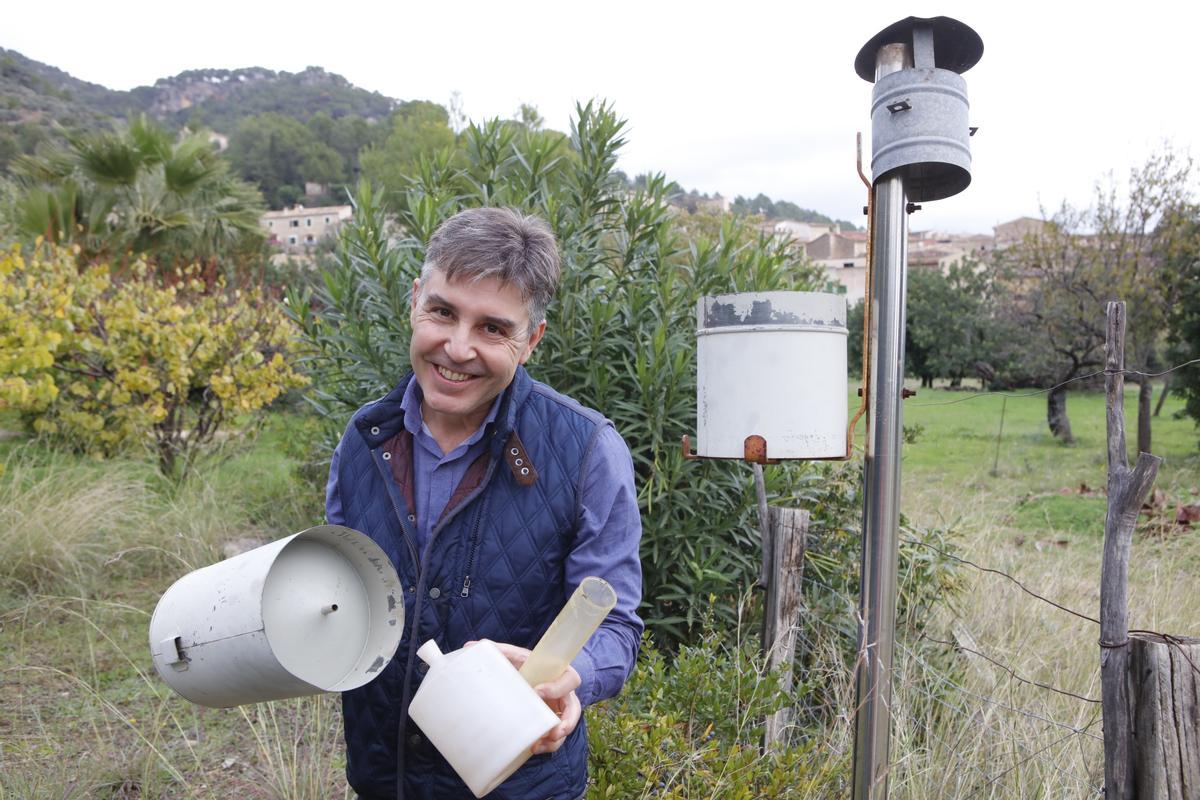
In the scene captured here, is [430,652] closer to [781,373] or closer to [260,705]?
[781,373]

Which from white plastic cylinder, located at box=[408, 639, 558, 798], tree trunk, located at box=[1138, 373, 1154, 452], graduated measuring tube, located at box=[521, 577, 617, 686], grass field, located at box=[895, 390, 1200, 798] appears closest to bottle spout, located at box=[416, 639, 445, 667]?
white plastic cylinder, located at box=[408, 639, 558, 798]

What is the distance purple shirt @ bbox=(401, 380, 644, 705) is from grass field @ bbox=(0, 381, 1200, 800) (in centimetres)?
107

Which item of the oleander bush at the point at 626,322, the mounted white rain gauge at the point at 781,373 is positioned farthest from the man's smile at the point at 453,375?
the oleander bush at the point at 626,322

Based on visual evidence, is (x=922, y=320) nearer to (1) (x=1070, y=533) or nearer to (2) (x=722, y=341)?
(1) (x=1070, y=533)

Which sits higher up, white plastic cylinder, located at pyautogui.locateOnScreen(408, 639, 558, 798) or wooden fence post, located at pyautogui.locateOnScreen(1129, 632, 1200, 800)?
white plastic cylinder, located at pyautogui.locateOnScreen(408, 639, 558, 798)

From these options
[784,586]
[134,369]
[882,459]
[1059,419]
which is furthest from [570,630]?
[1059,419]

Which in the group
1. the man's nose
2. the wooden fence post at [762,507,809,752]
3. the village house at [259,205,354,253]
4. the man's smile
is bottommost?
the wooden fence post at [762,507,809,752]

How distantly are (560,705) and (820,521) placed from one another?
7.79ft

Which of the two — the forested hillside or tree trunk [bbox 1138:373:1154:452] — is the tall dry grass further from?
tree trunk [bbox 1138:373:1154:452]

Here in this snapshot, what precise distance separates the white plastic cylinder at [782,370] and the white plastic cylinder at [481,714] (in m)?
1.16

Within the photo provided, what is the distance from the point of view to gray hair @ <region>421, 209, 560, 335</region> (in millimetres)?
1431

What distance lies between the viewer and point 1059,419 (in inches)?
539

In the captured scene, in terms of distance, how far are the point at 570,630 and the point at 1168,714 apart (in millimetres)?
1184

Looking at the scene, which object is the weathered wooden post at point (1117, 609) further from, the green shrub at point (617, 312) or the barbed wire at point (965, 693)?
the green shrub at point (617, 312)
